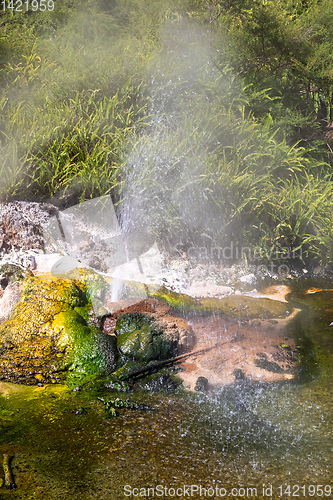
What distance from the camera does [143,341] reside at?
312 centimetres

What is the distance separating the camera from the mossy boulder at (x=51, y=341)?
2.89 metres

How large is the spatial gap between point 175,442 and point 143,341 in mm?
1046

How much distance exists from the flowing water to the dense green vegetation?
268 centimetres

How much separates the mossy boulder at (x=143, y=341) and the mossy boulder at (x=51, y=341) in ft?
0.36

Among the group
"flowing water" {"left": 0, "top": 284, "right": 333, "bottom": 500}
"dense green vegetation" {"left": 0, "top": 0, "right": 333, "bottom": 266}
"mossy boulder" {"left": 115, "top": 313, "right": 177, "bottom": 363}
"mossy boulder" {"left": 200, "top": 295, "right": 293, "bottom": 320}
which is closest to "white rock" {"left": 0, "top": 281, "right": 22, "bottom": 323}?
"flowing water" {"left": 0, "top": 284, "right": 333, "bottom": 500}

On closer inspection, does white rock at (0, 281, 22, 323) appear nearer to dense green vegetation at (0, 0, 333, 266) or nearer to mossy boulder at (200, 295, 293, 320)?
dense green vegetation at (0, 0, 333, 266)

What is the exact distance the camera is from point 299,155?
5.76 meters

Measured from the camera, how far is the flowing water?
6.06 ft

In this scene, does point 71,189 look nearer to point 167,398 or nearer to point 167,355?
point 167,355

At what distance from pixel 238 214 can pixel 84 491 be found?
4.04 meters

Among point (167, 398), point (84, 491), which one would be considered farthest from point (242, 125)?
point (84, 491)

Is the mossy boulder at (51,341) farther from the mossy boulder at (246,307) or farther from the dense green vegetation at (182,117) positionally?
the dense green vegetation at (182,117)

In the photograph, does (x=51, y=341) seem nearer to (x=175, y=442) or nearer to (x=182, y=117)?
(x=175, y=442)

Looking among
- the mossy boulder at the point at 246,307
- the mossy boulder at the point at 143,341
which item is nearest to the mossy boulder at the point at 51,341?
the mossy boulder at the point at 143,341
